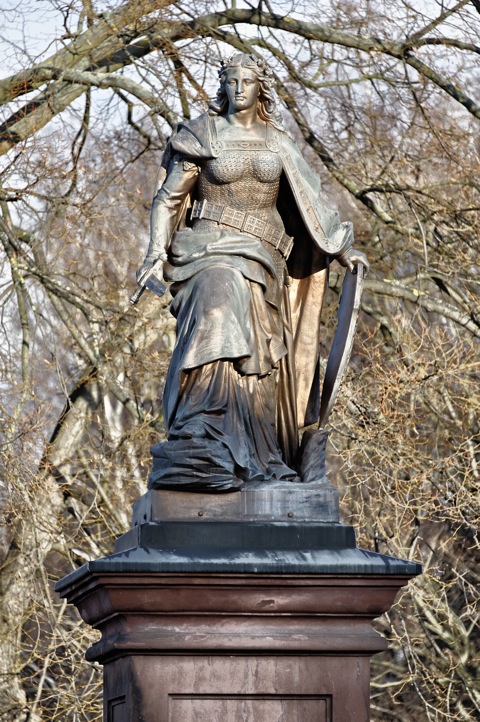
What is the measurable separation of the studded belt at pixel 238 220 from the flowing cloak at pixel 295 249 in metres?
0.05

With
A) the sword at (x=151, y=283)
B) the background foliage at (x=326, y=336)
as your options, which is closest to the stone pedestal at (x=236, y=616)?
the sword at (x=151, y=283)

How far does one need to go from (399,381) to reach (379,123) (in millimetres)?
3837

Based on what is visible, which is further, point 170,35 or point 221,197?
point 170,35

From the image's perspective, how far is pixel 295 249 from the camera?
6.40 meters

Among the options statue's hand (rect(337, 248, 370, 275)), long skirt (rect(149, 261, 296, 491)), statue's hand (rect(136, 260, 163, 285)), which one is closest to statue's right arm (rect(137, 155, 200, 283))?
statue's hand (rect(136, 260, 163, 285))

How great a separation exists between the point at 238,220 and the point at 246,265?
0.67ft

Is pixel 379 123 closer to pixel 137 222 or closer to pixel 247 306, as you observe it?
pixel 137 222

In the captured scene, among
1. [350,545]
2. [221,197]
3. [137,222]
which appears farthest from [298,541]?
[137,222]

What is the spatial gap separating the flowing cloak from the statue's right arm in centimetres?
1

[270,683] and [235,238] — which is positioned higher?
[235,238]

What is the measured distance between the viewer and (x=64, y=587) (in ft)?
19.1

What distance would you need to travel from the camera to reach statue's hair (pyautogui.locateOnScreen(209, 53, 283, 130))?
6238 millimetres

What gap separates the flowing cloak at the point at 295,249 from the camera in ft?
20.3

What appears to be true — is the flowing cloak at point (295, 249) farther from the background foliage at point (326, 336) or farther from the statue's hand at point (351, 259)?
the background foliage at point (326, 336)
